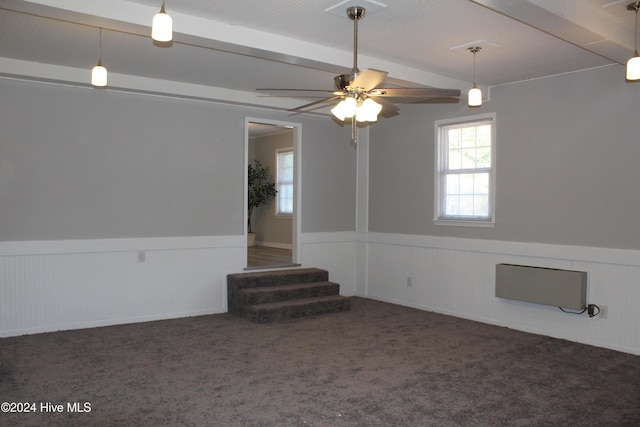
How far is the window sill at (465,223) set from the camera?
5941 millimetres

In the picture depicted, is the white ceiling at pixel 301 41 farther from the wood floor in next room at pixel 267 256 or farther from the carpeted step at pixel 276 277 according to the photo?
the wood floor in next room at pixel 267 256

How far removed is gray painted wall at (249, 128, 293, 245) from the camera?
1050cm

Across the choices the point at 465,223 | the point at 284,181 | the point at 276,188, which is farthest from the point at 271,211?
the point at 465,223

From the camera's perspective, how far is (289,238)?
10445mm

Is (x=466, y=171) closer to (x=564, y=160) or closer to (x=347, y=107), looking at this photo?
(x=564, y=160)

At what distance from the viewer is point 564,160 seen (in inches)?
209

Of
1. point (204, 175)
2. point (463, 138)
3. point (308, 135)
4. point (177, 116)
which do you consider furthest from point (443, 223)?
A: point (177, 116)

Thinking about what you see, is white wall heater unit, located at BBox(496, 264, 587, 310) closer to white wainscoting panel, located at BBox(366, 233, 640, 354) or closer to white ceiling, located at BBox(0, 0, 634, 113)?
white wainscoting panel, located at BBox(366, 233, 640, 354)

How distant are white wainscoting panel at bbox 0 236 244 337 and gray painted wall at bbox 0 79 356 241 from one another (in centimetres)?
15

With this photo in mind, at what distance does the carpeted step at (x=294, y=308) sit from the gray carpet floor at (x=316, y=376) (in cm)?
18

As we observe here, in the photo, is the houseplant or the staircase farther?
the houseplant

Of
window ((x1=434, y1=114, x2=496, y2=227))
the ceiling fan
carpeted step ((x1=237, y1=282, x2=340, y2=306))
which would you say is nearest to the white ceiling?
the ceiling fan

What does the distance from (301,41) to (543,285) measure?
3.34m

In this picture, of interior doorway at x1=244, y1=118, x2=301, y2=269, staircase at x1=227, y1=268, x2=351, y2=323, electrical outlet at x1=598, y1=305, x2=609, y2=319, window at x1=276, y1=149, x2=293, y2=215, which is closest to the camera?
electrical outlet at x1=598, y1=305, x2=609, y2=319
